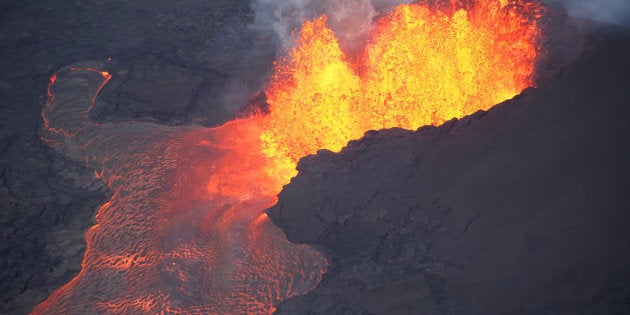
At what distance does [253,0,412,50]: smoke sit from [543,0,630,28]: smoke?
6.54 feet

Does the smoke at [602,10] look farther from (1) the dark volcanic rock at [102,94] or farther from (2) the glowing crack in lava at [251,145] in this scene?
(1) the dark volcanic rock at [102,94]

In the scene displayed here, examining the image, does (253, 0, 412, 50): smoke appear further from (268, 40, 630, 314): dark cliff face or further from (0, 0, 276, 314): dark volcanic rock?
(268, 40, 630, 314): dark cliff face

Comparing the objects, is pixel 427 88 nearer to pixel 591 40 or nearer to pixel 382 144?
pixel 382 144

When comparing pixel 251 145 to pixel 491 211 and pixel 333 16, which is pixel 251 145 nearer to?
→ pixel 333 16

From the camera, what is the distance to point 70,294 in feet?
13.1

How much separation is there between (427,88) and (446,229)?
183 cm

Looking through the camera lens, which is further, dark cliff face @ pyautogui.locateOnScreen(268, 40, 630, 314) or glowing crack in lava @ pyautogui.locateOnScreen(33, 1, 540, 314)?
glowing crack in lava @ pyautogui.locateOnScreen(33, 1, 540, 314)

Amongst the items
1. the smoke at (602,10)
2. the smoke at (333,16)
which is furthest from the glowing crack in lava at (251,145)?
the smoke at (602,10)

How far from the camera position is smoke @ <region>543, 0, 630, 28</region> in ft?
14.3

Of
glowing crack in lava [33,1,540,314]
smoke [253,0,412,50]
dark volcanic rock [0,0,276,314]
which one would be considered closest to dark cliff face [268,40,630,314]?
glowing crack in lava [33,1,540,314]

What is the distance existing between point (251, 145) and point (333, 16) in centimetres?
212

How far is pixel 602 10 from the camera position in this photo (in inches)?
177

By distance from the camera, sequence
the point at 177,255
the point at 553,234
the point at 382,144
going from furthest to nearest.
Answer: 1. the point at 382,144
2. the point at 177,255
3. the point at 553,234

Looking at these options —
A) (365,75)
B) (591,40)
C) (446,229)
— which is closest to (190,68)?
(365,75)
